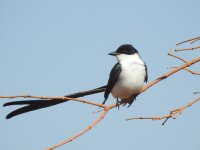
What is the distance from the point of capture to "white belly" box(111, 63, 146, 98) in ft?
12.3

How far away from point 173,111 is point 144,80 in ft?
5.00

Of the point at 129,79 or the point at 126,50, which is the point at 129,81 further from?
the point at 126,50

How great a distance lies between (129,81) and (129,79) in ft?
0.07

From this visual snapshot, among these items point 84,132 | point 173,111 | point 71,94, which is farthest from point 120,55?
point 84,132

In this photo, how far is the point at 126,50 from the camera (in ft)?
13.5

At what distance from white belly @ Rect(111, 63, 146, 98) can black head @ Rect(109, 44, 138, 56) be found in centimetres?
21

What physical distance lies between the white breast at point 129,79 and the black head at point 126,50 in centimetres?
13

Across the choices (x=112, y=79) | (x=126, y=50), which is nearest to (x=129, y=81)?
(x=112, y=79)

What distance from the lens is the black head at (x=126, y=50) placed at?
411 centimetres

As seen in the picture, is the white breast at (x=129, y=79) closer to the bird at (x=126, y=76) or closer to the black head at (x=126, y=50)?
the bird at (x=126, y=76)

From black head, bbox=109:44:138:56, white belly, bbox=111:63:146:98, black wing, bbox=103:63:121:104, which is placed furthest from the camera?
black head, bbox=109:44:138:56

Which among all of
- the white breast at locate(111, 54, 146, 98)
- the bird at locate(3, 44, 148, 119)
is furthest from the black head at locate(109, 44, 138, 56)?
the white breast at locate(111, 54, 146, 98)

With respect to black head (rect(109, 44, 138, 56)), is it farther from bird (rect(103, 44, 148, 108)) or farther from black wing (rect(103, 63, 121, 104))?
black wing (rect(103, 63, 121, 104))

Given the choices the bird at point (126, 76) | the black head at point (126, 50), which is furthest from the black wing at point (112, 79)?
the black head at point (126, 50)
